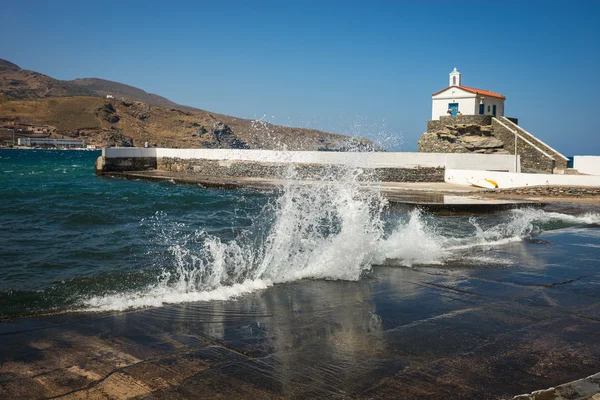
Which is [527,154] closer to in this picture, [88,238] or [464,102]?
[464,102]

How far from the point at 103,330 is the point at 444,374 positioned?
8.75 feet

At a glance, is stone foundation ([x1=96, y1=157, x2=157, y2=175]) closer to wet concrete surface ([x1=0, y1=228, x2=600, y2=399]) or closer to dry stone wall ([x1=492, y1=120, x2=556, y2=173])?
dry stone wall ([x1=492, y1=120, x2=556, y2=173])

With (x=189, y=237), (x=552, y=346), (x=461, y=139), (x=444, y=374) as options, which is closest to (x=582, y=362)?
(x=552, y=346)

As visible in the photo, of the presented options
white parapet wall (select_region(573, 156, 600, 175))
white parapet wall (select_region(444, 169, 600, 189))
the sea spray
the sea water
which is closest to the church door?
white parapet wall (select_region(573, 156, 600, 175))

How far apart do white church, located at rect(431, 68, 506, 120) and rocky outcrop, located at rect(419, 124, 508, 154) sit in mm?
1686

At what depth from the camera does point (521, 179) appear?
21.6m

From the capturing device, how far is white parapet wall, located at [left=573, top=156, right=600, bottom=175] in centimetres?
2711

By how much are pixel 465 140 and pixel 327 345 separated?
32.1 metres

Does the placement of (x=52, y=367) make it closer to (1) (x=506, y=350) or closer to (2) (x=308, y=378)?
(2) (x=308, y=378)

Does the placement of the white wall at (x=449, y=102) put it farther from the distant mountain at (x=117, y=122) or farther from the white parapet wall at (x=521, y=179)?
the distant mountain at (x=117, y=122)

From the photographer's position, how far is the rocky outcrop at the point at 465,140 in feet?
109

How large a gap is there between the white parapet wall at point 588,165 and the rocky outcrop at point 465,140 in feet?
18.4

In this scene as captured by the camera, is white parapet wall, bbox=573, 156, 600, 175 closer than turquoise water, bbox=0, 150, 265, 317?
No

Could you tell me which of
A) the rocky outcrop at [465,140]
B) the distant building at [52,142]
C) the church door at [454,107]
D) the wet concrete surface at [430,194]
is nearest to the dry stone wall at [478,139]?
the rocky outcrop at [465,140]
